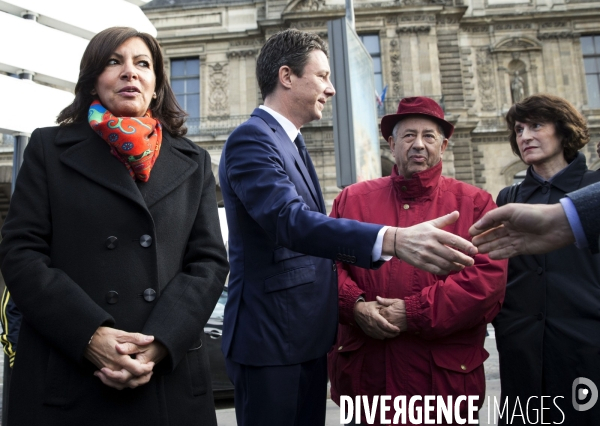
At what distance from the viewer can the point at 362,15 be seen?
863 inches

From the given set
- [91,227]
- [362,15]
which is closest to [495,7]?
[362,15]

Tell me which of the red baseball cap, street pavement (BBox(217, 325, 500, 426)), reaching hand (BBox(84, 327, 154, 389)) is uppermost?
A: the red baseball cap

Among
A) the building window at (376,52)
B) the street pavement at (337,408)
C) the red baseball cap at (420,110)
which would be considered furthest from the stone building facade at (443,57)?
the red baseball cap at (420,110)

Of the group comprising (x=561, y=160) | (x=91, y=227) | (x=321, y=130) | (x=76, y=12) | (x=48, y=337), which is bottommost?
(x=48, y=337)

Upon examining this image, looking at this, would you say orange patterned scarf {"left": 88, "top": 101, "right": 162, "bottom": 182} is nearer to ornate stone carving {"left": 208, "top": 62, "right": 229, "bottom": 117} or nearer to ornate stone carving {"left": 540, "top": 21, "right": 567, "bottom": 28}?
ornate stone carving {"left": 208, "top": 62, "right": 229, "bottom": 117}

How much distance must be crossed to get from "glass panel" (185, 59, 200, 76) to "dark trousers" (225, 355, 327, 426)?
2293 centimetres

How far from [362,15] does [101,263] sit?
21.8 meters

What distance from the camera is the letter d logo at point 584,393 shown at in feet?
7.81

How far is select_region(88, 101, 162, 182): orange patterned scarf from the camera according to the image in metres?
1.85

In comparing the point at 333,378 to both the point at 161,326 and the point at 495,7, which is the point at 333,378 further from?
the point at 495,7

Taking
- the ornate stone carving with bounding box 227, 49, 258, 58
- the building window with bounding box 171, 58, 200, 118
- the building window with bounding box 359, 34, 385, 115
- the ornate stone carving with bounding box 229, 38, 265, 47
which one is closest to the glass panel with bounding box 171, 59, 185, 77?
the building window with bounding box 171, 58, 200, 118

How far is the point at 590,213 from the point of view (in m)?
1.68

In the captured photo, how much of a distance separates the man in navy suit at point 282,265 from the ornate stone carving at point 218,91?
69.5 feet

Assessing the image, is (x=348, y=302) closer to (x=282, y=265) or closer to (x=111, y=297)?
(x=282, y=265)
